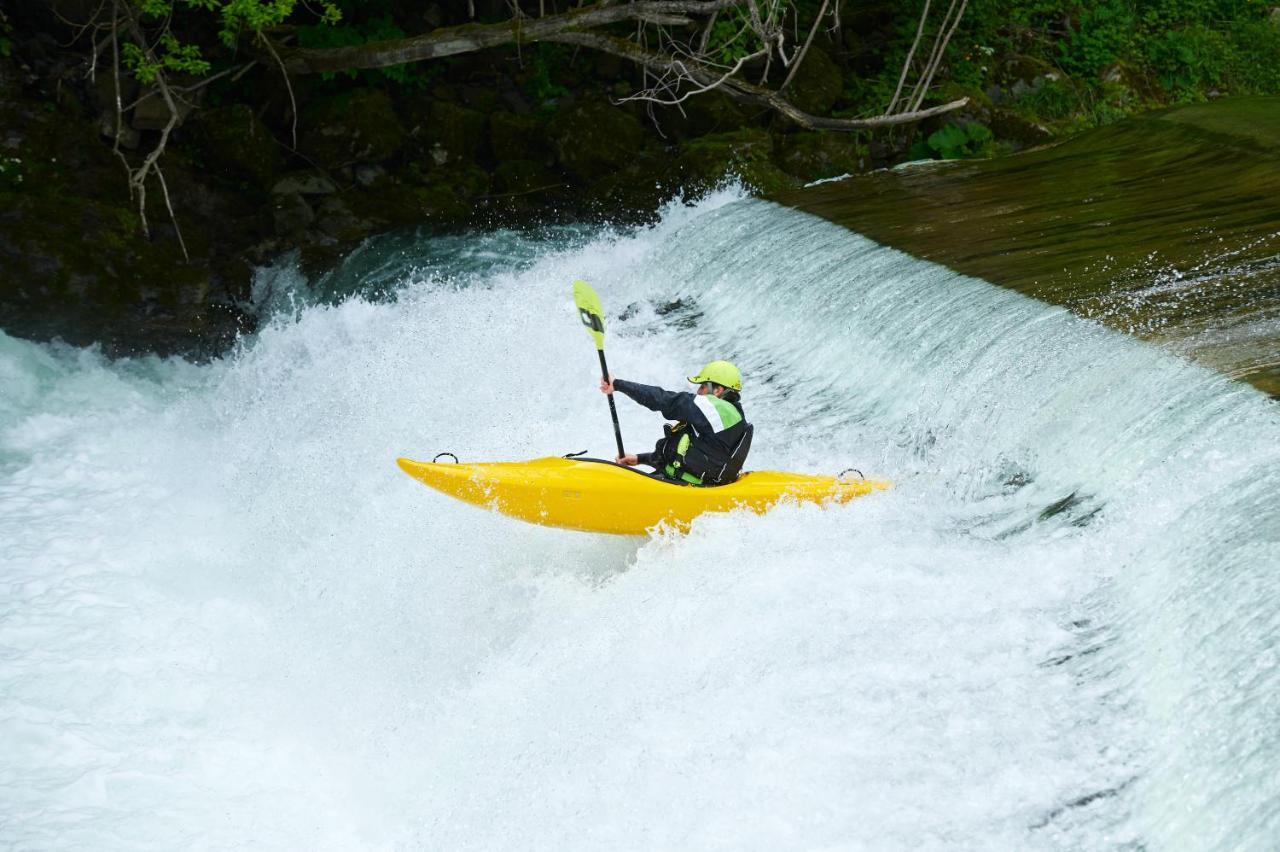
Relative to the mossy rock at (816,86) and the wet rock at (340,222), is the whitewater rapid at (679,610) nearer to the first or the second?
the wet rock at (340,222)

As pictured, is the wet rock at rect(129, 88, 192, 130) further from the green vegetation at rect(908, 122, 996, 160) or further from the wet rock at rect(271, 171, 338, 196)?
the green vegetation at rect(908, 122, 996, 160)

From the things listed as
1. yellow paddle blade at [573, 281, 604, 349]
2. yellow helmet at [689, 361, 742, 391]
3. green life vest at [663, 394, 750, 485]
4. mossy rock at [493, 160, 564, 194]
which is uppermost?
mossy rock at [493, 160, 564, 194]

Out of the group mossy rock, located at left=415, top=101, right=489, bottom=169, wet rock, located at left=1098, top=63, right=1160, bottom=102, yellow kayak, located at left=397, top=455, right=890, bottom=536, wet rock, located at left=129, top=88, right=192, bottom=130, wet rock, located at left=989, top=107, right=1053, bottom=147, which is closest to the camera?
yellow kayak, located at left=397, top=455, right=890, bottom=536

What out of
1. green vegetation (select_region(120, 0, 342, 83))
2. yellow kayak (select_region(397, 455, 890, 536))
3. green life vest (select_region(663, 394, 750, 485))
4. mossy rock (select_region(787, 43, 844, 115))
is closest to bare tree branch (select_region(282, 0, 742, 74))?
green vegetation (select_region(120, 0, 342, 83))

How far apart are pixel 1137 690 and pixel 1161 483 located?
114 cm

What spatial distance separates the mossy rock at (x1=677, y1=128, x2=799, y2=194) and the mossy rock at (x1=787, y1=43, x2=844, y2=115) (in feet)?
2.35

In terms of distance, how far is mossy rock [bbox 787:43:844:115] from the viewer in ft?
36.6

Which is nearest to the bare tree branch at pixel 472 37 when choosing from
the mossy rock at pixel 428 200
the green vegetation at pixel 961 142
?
the mossy rock at pixel 428 200

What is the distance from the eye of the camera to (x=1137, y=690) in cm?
370

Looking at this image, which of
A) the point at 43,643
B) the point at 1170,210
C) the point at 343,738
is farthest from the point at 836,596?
the point at 1170,210

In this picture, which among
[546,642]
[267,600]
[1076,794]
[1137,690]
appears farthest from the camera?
[267,600]

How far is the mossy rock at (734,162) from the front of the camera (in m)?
10.4

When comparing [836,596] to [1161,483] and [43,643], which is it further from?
[43,643]

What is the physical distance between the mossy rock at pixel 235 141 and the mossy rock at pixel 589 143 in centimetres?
258
